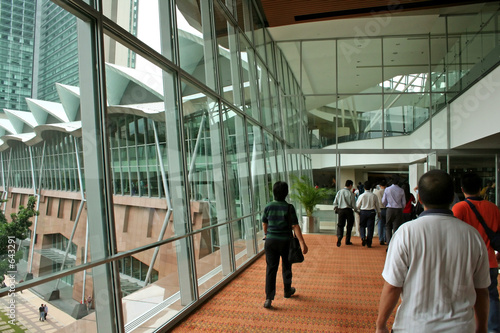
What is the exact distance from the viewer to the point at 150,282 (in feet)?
12.4

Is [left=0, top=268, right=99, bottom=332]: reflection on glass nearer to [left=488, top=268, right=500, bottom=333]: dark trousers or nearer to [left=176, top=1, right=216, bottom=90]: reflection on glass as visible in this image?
[left=488, top=268, right=500, bottom=333]: dark trousers

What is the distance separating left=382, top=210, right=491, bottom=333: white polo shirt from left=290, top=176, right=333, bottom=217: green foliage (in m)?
9.51

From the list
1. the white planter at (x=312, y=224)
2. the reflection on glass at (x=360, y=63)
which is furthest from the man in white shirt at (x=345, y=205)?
the reflection on glass at (x=360, y=63)

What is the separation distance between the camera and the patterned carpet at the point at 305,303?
12.4ft

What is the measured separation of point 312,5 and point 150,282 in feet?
23.7

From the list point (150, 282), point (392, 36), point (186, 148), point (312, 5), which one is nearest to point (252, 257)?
point (186, 148)

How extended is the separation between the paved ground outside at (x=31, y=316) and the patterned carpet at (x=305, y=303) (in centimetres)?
140

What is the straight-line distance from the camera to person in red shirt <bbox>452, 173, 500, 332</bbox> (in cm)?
296

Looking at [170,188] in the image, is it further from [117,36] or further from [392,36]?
[392,36]

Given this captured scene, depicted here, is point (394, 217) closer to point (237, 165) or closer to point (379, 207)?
point (379, 207)

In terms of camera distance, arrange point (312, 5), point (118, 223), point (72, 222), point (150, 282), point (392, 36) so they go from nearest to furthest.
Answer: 1. point (72, 222)
2. point (118, 223)
3. point (150, 282)
4. point (312, 5)
5. point (392, 36)

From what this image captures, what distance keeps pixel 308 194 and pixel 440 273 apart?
9.58 metres

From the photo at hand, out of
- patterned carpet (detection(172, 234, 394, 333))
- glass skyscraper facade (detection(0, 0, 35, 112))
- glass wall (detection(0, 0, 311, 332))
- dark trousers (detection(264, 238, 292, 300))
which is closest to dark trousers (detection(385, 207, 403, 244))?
patterned carpet (detection(172, 234, 394, 333))

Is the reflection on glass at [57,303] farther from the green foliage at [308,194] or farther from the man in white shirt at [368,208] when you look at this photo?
the green foliage at [308,194]
